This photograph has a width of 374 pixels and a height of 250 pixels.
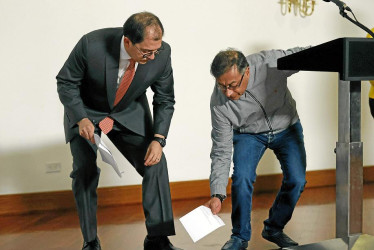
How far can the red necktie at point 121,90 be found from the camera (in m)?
2.62

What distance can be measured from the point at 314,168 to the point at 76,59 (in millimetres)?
2650

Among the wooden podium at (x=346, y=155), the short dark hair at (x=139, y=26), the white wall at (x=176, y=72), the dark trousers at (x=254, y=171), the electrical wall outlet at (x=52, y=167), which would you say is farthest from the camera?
the electrical wall outlet at (x=52, y=167)

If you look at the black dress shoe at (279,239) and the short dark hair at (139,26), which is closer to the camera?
the short dark hair at (139,26)

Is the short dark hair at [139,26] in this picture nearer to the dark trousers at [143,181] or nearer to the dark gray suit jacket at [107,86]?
the dark gray suit jacket at [107,86]

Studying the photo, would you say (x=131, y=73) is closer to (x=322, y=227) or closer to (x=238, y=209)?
(x=238, y=209)

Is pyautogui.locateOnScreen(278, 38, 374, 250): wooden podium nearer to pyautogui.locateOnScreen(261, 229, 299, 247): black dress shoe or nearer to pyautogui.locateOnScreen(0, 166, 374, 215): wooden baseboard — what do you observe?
pyautogui.locateOnScreen(261, 229, 299, 247): black dress shoe

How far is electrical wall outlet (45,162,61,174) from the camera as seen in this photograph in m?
4.15

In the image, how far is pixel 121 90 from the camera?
8.73 ft

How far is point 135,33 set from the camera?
2.41m

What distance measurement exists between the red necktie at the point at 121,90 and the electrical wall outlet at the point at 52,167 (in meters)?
1.61

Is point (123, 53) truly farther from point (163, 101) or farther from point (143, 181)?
point (143, 181)

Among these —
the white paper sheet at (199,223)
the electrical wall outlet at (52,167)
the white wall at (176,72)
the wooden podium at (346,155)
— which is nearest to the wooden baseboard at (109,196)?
the white wall at (176,72)

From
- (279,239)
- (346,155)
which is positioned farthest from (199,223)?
(279,239)

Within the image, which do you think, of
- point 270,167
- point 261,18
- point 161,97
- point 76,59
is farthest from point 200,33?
point 76,59
